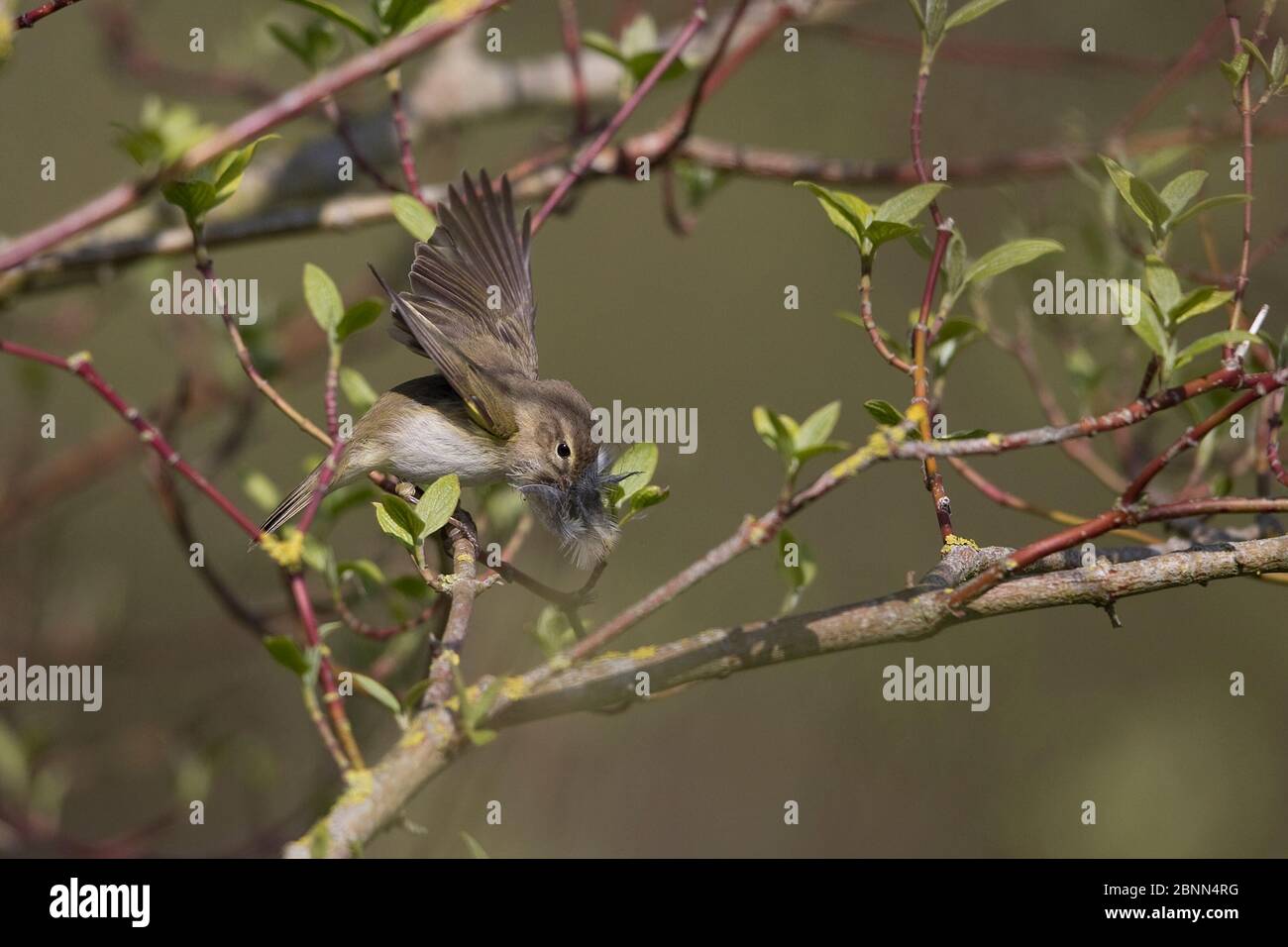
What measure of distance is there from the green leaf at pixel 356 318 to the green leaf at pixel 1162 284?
1241 mm

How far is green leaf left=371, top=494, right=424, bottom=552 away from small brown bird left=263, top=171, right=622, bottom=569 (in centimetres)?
86

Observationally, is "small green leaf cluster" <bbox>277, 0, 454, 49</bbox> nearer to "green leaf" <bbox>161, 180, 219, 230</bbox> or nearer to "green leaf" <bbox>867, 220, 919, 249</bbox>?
"green leaf" <bbox>161, 180, 219, 230</bbox>

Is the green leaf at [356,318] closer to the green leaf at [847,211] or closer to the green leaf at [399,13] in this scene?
the green leaf at [399,13]

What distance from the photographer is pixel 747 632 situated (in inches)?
68.9

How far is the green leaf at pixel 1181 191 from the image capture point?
182 cm

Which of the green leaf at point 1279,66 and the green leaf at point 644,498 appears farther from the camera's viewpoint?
the green leaf at point 644,498

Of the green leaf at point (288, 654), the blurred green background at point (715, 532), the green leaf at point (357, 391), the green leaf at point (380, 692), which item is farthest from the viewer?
the blurred green background at point (715, 532)

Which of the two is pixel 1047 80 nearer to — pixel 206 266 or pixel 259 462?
pixel 259 462

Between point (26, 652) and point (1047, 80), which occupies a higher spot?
point (1047, 80)

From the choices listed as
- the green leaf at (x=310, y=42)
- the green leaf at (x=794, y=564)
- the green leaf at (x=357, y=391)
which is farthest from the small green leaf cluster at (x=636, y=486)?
the green leaf at (x=310, y=42)

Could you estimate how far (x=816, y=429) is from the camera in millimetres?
1732

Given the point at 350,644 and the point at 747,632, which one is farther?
the point at 350,644

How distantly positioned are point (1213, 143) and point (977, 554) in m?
2.29
